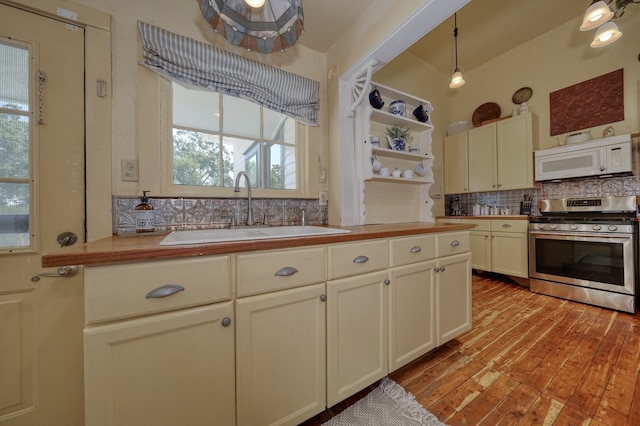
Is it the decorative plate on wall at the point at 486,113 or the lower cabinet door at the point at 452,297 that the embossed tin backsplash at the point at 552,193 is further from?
the lower cabinet door at the point at 452,297

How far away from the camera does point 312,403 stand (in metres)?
1.00

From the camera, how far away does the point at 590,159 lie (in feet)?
7.86

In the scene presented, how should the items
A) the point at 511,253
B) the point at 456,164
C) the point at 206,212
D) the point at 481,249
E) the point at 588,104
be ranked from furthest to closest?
the point at 456,164 < the point at 481,249 < the point at 511,253 < the point at 588,104 < the point at 206,212

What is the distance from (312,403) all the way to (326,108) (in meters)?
1.93

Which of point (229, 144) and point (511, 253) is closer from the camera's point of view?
point (229, 144)

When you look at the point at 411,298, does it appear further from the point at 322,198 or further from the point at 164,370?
the point at 164,370

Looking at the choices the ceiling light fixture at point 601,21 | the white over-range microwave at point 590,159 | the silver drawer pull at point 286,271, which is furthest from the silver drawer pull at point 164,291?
the white over-range microwave at point 590,159

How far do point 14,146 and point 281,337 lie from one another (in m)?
1.43

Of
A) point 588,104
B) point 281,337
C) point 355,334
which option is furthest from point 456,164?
point 281,337

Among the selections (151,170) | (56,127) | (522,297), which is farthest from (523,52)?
(56,127)

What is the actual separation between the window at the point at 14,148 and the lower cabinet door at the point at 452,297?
7.00 ft

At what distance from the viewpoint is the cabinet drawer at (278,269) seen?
86 centimetres

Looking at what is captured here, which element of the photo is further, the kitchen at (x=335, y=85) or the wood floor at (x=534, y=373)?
the kitchen at (x=335, y=85)

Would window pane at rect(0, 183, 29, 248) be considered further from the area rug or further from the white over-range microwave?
the white over-range microwave
